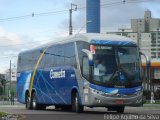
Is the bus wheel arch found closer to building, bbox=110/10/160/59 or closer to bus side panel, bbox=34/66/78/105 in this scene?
A: bus side panel, bbox=34/66/78/105

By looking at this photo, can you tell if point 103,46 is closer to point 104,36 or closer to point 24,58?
point 104,36

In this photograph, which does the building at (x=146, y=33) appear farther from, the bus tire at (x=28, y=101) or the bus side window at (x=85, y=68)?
the bus side window at (x=85, y=68)

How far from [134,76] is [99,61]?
73.4 inches

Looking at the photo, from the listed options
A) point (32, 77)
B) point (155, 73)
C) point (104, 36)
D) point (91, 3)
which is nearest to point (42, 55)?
point (32, 77)

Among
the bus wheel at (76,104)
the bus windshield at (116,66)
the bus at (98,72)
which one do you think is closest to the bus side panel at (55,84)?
the bus at (98,72)

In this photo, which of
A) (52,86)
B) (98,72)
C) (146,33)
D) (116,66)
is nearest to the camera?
(98,72)

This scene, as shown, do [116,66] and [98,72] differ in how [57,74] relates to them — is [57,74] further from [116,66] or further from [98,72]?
[116,66]

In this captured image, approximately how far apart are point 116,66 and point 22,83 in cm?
1251

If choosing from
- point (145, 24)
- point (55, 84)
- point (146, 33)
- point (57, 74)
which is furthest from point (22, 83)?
point (145, 24)

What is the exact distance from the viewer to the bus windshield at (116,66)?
78.4ft

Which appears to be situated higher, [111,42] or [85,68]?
[111,42]

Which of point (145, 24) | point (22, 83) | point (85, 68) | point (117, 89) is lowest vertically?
point (117, 89)

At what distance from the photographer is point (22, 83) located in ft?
115

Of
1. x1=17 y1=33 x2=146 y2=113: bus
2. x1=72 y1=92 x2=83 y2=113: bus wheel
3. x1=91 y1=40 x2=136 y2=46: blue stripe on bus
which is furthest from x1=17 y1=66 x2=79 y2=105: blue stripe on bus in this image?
x1=91 y1=40 x2=136 y2=46: blue stripe on bus
